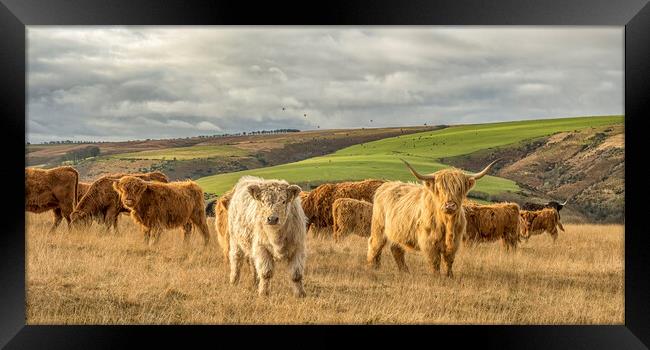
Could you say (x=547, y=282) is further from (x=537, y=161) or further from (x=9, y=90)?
(x=537, y=161)

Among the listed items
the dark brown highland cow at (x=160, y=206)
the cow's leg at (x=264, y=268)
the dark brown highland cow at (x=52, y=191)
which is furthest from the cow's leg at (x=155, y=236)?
the cow's leg at (x=264, y=268)

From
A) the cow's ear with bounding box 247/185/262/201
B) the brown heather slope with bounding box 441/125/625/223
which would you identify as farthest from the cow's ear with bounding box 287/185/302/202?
the brown heather slope with bounding box 441/125/625/223

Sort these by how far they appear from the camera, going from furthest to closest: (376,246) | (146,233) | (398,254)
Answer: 1. (146,233)
2. (376,246)
3. (398,254)

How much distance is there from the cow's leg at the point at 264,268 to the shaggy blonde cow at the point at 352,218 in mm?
5405

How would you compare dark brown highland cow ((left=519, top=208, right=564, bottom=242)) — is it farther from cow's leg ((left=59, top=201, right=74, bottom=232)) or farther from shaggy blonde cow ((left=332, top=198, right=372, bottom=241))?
cow's leg ((left=59, top=201, right=74, bottom=232))

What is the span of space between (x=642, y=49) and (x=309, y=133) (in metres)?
28.6

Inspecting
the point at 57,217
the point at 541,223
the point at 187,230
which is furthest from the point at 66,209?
the point at 541,223

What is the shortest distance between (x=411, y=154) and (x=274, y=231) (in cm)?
2491

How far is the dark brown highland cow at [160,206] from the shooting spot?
39.1 ft

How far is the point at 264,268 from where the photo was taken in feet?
24.1

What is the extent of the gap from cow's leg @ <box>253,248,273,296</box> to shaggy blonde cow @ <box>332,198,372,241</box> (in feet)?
17.7

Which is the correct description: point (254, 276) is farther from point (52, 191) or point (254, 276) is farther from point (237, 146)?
point (237, 146)

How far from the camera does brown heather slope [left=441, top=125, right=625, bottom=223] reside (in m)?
24.2

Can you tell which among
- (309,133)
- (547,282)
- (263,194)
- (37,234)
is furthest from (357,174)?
(263,194)
